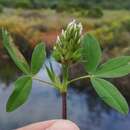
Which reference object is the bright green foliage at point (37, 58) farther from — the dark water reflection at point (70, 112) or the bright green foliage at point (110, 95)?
the dark water reflection at point (70, 112)

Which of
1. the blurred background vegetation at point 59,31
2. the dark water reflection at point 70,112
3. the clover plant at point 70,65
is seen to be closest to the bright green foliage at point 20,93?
the clover plant at point 70,65

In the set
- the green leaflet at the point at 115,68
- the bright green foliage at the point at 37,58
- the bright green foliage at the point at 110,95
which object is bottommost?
the bright green foliage at the point at 110,95

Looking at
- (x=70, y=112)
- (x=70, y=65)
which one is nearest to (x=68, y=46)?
(x=70, y=65)

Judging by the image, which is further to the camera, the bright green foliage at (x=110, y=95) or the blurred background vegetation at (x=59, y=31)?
the blurred background vegetation at (x=59, y=31)

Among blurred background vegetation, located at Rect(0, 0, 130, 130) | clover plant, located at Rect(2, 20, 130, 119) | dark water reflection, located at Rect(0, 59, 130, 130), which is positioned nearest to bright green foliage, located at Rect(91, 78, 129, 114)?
clover plant, located at Rect(2, 20, 130, 119)

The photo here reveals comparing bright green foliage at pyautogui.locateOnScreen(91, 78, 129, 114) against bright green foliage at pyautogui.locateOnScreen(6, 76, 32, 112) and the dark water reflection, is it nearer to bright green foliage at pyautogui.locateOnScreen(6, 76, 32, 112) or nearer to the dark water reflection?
bright green foliage at pyautogui.locateOnScreen(6, 76, 32, 112)

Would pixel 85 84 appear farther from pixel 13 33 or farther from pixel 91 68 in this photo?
pixel 91 68

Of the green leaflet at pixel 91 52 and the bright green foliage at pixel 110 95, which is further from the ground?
the green leaflet at pixel 91 52
